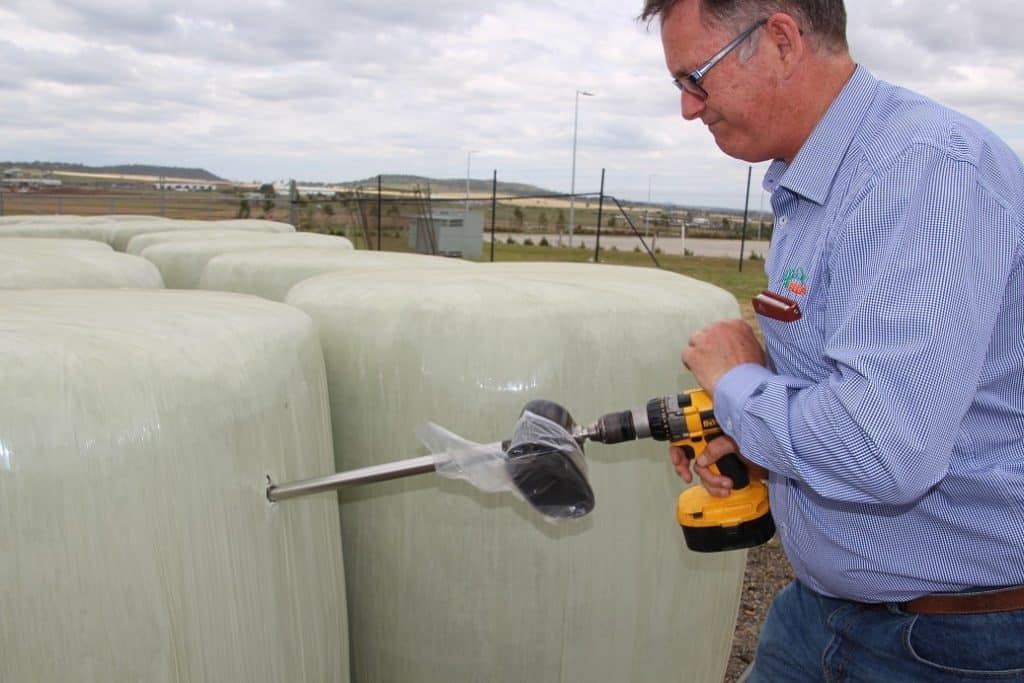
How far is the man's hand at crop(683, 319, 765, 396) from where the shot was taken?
1.33m

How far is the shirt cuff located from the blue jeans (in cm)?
49

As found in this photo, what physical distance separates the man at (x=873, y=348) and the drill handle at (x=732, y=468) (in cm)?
3

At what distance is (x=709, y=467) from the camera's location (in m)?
1.57

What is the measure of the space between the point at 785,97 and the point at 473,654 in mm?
1447

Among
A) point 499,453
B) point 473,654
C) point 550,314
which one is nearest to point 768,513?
point 499,453

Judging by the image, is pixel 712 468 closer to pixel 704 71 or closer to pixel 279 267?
pixel 704 71

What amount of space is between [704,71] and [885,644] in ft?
3.18

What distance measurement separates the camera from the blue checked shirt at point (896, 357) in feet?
3.46

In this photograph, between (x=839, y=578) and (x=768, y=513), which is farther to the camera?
(x=768, y=513)

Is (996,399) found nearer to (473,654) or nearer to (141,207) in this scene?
(473,654)

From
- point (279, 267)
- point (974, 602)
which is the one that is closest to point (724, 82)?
point (974, 602)

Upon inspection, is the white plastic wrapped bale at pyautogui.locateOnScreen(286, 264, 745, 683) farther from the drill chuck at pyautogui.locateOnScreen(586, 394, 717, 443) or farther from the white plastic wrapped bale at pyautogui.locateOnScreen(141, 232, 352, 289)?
the white plastic wrapped bale at pyautogui.locateOnScreen(141, 232, 352, 289)

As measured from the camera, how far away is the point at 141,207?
24547mm

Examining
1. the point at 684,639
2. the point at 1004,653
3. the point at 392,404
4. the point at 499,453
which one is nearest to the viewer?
the point at 1004,653
